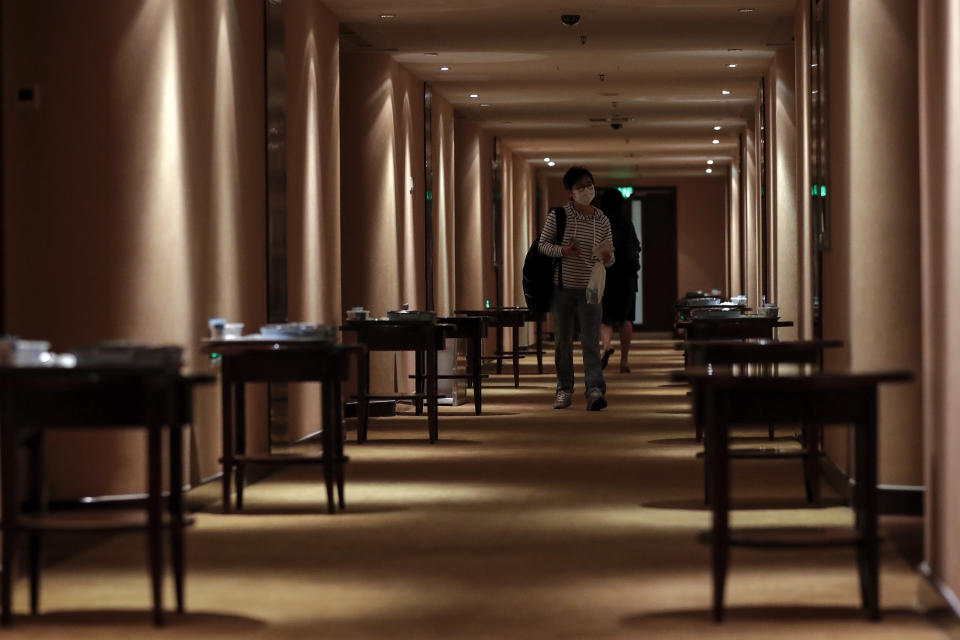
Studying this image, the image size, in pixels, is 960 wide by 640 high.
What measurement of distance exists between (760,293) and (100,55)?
28.8ft

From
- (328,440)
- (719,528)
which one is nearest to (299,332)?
(328,440)

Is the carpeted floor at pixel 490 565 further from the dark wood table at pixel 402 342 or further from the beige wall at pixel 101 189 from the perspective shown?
the dark wood table at pixel 402 342

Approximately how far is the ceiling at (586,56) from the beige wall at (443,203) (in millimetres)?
293

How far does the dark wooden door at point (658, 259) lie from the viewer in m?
33.0

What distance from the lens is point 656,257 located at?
1309 inches

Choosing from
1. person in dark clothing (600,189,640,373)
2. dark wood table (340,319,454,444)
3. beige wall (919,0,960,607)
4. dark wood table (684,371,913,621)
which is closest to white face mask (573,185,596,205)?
dark wood table (340,319,454,444)

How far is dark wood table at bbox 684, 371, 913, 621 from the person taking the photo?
15.3ft

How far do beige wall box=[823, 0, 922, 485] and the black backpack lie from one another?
471 cm

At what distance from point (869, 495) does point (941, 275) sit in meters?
0.77

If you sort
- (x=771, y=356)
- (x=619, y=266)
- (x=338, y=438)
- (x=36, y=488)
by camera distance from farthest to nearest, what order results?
(x=619, y=266), (x=338, y=438), (x=771, y=356), (x=36, y=488)

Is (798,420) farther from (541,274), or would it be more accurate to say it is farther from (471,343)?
(471,343)

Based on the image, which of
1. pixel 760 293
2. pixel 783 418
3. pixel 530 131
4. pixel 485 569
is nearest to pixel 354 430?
pixel 760 293

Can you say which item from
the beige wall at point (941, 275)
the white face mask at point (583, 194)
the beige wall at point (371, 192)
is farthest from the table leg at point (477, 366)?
the beige wall at point (941, 275)

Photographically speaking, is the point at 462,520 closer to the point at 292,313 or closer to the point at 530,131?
the point at 292,313
